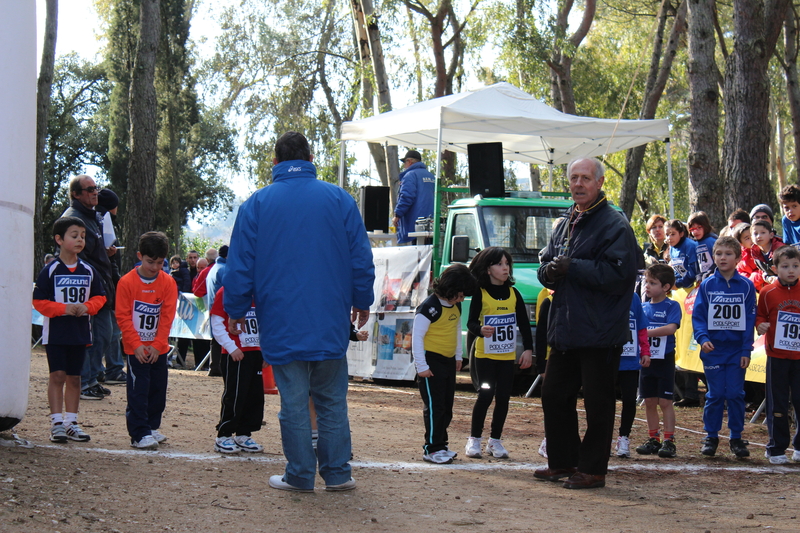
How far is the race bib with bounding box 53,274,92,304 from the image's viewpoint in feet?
21.9

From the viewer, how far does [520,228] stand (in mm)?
11602

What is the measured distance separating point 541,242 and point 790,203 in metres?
3.68

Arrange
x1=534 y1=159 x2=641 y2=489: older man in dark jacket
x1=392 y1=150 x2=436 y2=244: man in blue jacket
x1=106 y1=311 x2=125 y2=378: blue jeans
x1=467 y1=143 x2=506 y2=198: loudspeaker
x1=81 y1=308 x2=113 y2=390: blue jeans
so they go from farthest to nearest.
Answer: x1=392 y1=150 x2=436 y2=244: man in blue jacket < x1=467 y1=143 x2=506 y2=198: loudspeaker < x1=106 y1=311 x2=125 y2=378: blue jeans < x1=81 y1=308 x2=113 y2=390: blue jeans < x1=534 y1=159 x2=641 y2=489: older man in dark jacket

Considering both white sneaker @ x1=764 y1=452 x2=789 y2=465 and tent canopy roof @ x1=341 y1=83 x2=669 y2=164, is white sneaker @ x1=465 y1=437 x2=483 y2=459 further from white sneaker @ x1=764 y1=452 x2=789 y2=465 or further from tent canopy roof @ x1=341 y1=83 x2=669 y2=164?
tent canopy roof @ x1=341 y1=83 x2=669 y2=164

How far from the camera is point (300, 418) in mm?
5137

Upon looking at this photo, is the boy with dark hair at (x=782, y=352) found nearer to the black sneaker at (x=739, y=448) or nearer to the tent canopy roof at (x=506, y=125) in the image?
the black sneaker at (x=739, y=448)

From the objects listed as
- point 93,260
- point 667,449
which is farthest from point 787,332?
point 93,260

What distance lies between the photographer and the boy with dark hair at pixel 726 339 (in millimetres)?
7023

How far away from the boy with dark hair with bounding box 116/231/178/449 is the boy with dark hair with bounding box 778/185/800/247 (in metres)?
5.69

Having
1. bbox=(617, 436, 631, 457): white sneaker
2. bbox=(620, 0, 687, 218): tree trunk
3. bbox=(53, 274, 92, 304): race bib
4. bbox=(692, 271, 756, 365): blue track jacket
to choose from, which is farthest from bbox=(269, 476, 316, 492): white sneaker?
bbox=(620, 0, 687, 218): tree trunk

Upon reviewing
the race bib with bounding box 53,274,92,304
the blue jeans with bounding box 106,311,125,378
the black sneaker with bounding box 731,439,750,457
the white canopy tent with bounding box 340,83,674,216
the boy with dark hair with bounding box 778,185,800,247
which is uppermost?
the white canopy tent with bounding box 340,83,674,216

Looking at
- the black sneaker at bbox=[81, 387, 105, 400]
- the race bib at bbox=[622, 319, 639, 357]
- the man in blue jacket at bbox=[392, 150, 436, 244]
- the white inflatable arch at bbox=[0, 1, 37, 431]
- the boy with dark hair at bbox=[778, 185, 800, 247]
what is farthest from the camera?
the man in blue jacket at bbox=[392, 150, 436, 244]

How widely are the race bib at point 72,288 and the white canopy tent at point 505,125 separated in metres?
5.83

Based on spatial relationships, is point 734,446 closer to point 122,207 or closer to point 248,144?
point 248,144
